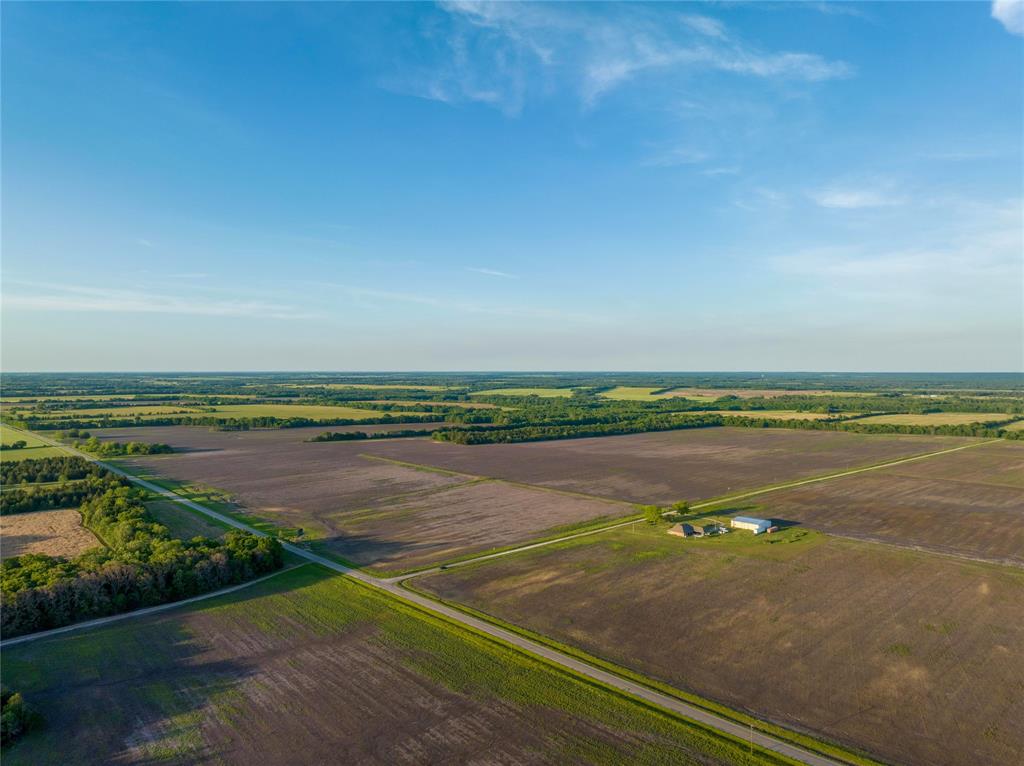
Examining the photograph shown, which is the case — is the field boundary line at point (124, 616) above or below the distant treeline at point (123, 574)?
below

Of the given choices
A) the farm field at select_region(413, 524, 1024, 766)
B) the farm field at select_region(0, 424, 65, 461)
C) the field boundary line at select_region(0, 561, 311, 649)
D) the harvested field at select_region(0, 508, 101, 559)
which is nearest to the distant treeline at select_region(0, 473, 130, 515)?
the harvested field at select_region(0, 508, 101, 559)

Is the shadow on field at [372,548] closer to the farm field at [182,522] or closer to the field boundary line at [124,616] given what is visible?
the field boundary line at [124,616]

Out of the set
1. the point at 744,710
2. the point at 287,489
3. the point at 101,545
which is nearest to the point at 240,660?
the point at 744,710

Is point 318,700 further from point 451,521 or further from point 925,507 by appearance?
point 925,507

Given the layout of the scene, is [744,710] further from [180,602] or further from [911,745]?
[180,602]

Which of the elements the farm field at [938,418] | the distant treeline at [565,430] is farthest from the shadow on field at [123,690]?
the farm field at [938,418]
